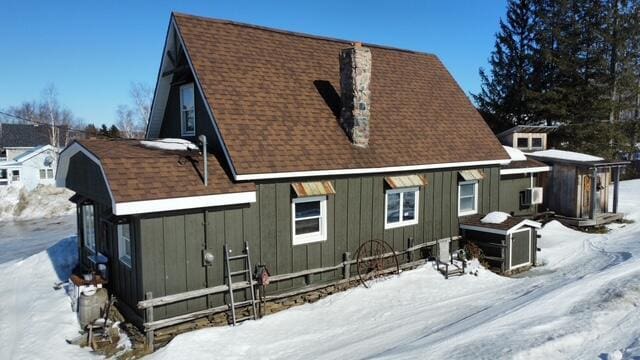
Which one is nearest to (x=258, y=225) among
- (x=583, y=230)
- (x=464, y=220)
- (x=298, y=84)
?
(x=298, y=84)

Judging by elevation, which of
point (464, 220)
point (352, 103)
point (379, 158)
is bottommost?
point (464, 220)

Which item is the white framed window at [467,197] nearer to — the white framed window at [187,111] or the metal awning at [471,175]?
the metal awning at [471,175]

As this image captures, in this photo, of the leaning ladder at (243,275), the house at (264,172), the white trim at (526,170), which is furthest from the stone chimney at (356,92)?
the white trim at (526,170)

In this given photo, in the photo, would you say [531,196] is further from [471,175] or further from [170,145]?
[170,145]

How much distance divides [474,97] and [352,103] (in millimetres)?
27184

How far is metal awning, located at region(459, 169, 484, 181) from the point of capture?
14648mm

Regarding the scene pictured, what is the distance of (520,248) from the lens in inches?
549

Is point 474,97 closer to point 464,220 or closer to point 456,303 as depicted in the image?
point 464,220

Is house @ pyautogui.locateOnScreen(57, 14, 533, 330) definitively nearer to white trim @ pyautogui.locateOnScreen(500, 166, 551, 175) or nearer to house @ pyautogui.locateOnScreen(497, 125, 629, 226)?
white trim @ pyautogui.locateOnScreen(500, 166, 551, 175)

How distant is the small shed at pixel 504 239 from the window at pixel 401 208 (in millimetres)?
2267

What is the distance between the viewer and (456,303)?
10.6 metres

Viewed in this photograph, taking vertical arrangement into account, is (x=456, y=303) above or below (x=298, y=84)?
below

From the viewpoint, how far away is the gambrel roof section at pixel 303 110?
436 inches

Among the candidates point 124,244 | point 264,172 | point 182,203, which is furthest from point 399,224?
point 124,244
